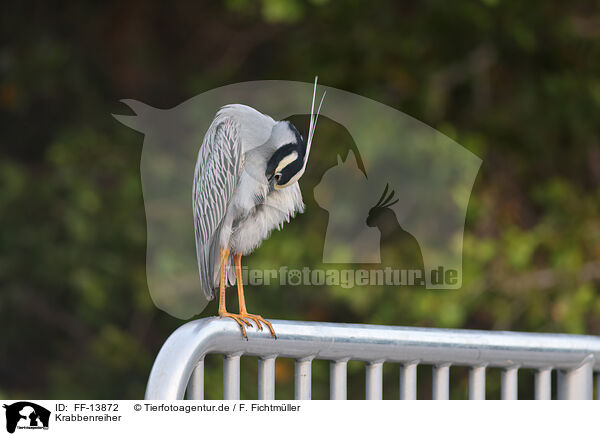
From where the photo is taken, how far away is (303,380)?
2.65 ft

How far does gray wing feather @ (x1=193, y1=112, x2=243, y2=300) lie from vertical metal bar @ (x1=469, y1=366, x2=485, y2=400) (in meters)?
0.34

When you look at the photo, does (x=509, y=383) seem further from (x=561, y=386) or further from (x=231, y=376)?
(x=231, y=376)

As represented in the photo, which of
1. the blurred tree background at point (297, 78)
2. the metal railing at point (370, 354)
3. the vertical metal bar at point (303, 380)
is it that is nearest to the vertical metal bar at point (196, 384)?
the metal railing at point (370, 354)

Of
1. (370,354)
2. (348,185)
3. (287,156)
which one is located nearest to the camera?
(287,156)

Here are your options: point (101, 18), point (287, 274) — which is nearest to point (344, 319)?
point (101, 18)

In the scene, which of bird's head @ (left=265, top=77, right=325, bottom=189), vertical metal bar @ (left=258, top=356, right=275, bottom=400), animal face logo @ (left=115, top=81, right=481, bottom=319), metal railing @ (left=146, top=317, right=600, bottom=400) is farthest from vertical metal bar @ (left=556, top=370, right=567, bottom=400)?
bird's head @ (left=265, top=77, right=325, bottom=189)

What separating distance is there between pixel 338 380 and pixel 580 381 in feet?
1.21

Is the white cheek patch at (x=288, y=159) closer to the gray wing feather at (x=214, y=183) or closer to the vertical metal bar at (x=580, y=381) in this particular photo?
the gray wing feather at (x=214, y=183)

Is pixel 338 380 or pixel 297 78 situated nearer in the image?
pixel 338 380

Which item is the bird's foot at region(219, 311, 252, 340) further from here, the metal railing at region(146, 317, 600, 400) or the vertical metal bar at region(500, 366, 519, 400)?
the vertical metal bar at region(500, 366, 519, 400)

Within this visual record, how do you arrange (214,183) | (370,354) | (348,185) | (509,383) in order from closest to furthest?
(214,183)
(370,354)
(509,383)
(348,185)
